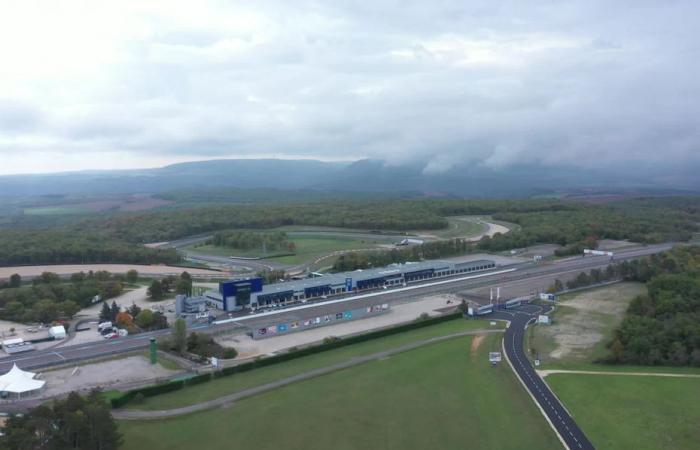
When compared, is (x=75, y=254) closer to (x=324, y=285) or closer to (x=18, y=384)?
(x=324, y=285)

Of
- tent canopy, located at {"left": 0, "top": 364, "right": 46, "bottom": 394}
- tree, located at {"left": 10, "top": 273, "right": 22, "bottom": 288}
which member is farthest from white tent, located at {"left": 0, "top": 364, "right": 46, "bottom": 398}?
tree, located at {"left": 10, "top": 273, "right": 22, "bottom": 288}

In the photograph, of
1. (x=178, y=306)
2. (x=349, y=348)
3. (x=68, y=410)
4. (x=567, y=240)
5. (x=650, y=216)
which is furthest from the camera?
(x=650, y=216)

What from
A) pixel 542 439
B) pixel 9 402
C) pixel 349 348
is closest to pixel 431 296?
pixel 349 348

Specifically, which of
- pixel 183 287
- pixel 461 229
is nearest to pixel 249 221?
pixel 461 229

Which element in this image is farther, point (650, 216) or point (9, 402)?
point (650, 216)

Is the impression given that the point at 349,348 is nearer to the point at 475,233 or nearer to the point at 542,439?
the point at 542,439

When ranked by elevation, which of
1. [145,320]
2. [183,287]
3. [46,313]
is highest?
[183,287]

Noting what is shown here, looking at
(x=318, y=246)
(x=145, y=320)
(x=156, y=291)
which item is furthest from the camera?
(x=318, y=246)

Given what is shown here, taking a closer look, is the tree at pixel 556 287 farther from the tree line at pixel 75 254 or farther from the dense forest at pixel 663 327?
the tree line at pixel 75 254
